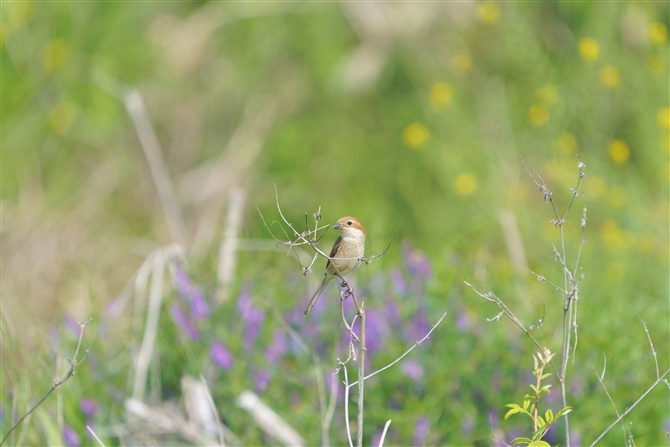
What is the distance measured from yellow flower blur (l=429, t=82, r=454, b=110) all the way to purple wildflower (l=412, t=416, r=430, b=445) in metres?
2.46

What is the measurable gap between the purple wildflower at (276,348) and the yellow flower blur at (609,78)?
233 centimetres

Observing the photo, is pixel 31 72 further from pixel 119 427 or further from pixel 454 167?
pixel 119 427

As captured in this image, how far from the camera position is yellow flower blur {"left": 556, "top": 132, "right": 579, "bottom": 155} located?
414 cm

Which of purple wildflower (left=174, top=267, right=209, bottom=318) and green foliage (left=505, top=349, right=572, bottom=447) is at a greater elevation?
green foliage (left=505, top=349, right=572, bottom=447)

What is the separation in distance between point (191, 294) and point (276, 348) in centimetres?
40

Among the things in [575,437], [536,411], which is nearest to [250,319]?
[575,437]

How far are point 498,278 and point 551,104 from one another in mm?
1288

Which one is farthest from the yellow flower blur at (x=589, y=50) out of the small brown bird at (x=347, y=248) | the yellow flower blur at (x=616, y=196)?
the small brown bird at (x=347, y=248)

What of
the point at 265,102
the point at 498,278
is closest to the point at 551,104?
the point at 498,278

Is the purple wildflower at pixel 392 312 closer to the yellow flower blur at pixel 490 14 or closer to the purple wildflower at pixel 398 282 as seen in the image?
the purple wildflower at pixel 398 282

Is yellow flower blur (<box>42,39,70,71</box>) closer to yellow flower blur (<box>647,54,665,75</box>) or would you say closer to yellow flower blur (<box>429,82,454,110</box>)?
yellow flower blur (<box>429,82,454,110</box>)

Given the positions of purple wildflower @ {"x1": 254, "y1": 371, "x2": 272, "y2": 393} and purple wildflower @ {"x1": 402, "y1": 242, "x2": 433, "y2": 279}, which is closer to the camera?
purple wildflower @ {"x1": 254, "y1": 371, "x2": 272, "y2": 393}

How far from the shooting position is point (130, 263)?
497 centimetres

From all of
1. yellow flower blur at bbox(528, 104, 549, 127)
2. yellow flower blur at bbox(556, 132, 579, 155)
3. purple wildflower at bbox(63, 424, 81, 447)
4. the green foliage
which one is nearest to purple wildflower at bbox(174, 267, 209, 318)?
→ purple wildflower at bbox(63, 424, 81, 447)
